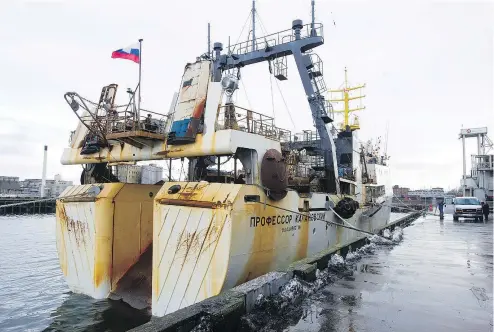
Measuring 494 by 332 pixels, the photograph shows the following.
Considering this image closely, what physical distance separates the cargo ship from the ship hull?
29 mm

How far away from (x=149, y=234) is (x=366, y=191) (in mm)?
13177

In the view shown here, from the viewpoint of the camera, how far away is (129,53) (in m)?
9.80

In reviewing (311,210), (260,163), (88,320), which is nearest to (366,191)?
(311,210)

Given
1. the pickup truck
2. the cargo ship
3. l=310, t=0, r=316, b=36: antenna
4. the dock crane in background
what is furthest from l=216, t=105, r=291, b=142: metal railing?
the dock crane in background

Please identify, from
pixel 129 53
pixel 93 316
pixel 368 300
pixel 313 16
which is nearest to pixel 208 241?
pixel 368 300

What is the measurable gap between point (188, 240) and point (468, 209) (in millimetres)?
26620

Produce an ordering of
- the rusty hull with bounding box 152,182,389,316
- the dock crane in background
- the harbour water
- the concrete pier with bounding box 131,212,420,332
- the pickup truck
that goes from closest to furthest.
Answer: the concrete pier with bounding box 131,212,420,332
the harbour water
the rusty hull with bounding box 152,182,389,316
the pickup truck
the dock crane in background

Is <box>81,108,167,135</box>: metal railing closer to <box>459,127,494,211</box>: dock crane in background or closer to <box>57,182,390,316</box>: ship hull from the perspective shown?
<box>57,182,390,316</box>: ship hull

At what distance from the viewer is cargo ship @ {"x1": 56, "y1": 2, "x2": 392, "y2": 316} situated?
794cm

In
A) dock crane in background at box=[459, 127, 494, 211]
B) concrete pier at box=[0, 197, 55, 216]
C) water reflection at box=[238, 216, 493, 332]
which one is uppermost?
dock crane in background at box=[459, 127, 494, 211]

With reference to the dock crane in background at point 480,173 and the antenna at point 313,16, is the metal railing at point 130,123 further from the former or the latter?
the dock crane in background at point 480,173

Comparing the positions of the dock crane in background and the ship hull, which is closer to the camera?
the ship hull

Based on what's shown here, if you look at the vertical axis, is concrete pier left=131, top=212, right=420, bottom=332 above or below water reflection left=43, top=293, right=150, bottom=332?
above

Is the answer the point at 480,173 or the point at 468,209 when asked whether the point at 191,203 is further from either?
the point at 480,173
